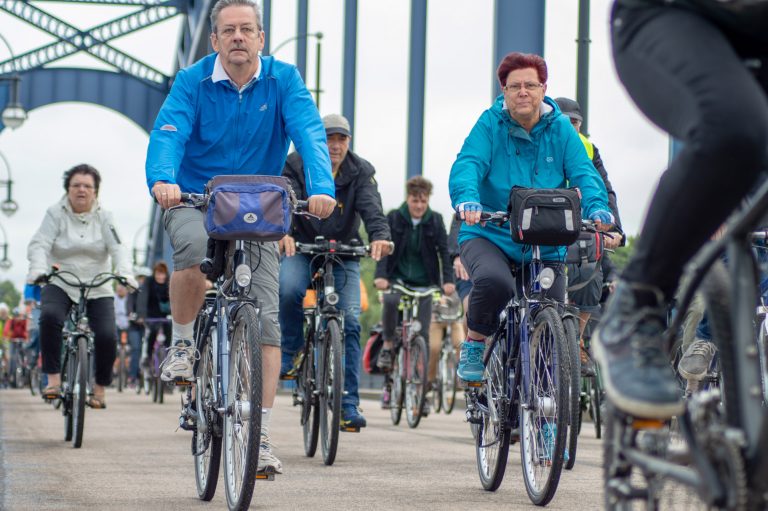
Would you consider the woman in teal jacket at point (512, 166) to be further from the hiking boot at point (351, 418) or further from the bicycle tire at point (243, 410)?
the hiking boot at point (351, 418)

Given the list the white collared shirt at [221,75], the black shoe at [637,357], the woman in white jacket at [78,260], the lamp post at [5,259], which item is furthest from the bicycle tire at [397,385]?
the lamp post at [5,259]

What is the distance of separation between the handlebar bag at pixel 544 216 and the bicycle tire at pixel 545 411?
1.00ft

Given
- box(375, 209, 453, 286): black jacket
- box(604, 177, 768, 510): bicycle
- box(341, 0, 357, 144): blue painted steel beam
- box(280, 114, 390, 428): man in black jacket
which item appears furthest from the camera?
Result: box(341, 0, 357, 144): blue painted steel beam

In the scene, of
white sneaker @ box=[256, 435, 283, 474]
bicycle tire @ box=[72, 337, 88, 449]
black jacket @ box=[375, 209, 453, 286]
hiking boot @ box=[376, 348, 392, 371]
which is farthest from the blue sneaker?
hiking boot @ box=[376, 348, 392, 371]

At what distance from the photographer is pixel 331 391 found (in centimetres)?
794

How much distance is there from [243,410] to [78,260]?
5299 mm

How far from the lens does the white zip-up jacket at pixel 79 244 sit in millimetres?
10219

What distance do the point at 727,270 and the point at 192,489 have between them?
12.6ft

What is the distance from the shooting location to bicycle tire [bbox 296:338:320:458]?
27.2 feet

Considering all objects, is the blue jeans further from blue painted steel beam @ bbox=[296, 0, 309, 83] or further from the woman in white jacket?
blue painted steel beam @ bbox=[296, 0, 309, 83]

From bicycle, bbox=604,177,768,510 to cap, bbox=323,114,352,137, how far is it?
6.82 meters

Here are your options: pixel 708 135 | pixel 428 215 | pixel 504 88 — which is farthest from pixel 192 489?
pixel 428 215

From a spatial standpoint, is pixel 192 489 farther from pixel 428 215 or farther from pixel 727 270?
pixel 428 215

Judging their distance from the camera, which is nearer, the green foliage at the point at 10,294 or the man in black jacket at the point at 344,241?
the man in black jacket at the point at 344,241
